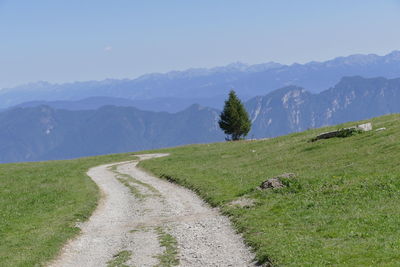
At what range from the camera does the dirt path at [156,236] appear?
17.5 m

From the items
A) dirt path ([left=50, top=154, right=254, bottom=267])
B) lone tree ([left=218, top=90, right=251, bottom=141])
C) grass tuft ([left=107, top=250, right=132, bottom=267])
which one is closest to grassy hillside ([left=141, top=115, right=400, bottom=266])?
dirt path ([left=50, top=154, right=254, bottom=267])

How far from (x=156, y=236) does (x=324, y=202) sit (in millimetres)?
8740

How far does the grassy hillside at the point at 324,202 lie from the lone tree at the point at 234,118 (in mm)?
47017

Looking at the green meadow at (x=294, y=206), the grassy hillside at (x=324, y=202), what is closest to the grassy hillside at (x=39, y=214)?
the green meadow at (x=294, y=206)

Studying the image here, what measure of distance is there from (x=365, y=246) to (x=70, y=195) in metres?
26.3

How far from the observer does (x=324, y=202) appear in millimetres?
22562

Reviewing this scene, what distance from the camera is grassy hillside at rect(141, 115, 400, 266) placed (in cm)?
1523

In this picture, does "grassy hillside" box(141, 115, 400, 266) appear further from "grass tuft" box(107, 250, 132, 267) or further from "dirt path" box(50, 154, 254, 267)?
"grass tuft" box(107, 250, 132, 267)

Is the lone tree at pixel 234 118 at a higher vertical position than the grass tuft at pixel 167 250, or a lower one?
higher

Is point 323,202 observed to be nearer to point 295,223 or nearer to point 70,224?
point 295,223

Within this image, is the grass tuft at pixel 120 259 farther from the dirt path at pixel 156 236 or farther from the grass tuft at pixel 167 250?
the grass tuft at pixel 167 250

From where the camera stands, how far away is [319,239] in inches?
660

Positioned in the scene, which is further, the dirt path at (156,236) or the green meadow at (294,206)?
the dirt path at (156,236)

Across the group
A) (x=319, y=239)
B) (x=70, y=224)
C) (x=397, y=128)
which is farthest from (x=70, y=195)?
(x=397, y=128)
